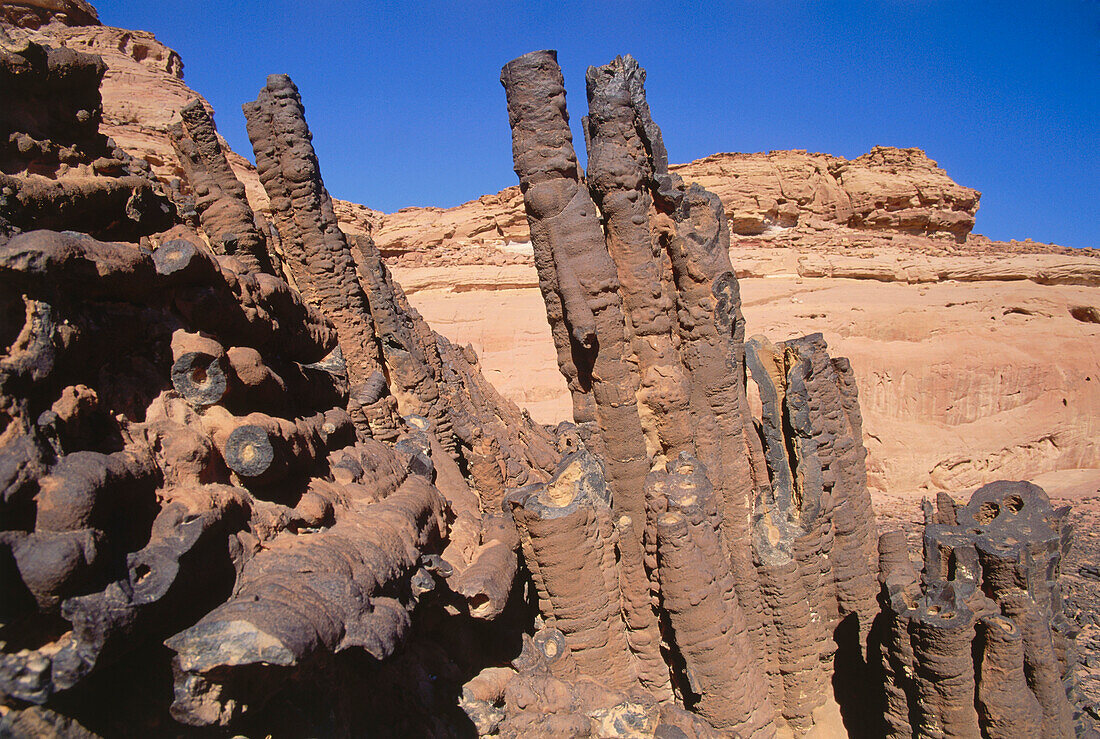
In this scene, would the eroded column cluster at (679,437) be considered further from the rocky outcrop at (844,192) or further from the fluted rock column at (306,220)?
the rocky outcrop at (844,192)

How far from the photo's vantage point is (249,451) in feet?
7.93

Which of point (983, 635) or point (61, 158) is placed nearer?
point (61, 158)

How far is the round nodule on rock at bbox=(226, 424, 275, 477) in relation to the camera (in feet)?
7.88

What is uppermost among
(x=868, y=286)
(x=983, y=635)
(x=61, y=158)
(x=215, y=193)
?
(x=215, y=193)

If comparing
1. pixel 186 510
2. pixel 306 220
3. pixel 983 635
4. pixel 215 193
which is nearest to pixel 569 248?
pixel 186 510

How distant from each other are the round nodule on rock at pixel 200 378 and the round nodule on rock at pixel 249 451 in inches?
6.9

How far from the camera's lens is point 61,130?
8.21ft

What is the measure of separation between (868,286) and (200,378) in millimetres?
19639

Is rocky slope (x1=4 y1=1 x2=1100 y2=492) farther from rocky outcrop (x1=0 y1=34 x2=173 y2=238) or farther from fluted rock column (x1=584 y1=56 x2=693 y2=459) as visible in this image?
rocky outcrop (x1=0 y1=34 x2=173 y2=238)

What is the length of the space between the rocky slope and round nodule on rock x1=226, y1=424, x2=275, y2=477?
34.9ft

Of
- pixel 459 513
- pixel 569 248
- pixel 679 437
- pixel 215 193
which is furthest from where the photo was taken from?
pixel 215 193

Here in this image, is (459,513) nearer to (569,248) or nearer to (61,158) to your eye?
(569,248)

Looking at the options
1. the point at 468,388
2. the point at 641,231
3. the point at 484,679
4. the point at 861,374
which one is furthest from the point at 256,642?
the point at 861,374

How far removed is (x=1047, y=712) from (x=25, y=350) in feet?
21.1
